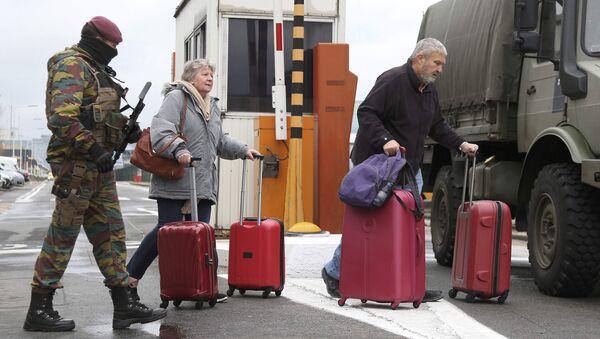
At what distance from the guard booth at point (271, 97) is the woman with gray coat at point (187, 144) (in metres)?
5.80

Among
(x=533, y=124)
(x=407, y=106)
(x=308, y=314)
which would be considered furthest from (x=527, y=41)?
(x=308, y=314)

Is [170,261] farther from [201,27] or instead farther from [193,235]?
[201,27]

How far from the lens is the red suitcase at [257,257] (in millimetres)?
7859

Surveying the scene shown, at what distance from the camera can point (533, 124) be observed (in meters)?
9.36

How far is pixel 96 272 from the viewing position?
988 centimetres

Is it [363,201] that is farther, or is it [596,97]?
[596,97]

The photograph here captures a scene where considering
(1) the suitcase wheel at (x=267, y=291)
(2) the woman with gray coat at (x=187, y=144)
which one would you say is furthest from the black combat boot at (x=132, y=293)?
(1) the suitcase wheel at (x=267, y=291)

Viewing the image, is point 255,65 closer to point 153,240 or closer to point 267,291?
point 267,291

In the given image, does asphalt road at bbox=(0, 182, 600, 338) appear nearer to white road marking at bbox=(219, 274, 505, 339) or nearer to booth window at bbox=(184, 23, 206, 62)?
white road marking at bbox=(219, 274, 505, 339)

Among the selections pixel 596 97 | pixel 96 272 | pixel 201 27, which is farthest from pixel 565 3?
pixel 201 27

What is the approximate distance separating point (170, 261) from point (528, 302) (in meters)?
2.61

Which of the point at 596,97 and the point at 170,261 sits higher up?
the point at 596,97

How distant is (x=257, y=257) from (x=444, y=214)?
3.88m

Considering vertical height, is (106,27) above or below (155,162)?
above
